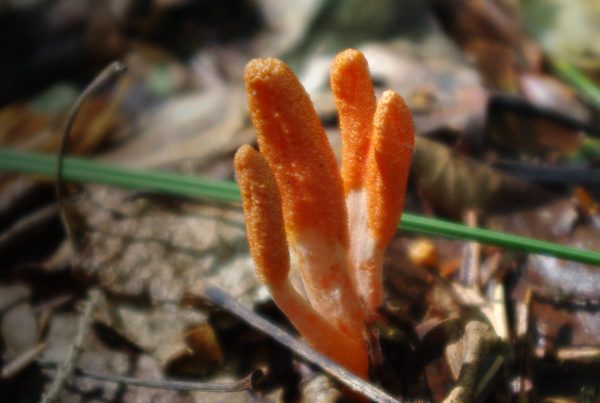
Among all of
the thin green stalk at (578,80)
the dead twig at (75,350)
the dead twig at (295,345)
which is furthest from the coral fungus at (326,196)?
the thin green stalk at (578,80)

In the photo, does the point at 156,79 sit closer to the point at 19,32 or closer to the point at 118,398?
the point at 19,32

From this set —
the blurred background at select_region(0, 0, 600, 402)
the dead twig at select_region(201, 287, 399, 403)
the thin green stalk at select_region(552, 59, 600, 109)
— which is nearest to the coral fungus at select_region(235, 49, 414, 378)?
the dead twig at select_region(201, 287, 399, 403)

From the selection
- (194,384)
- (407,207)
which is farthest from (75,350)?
(407,207)

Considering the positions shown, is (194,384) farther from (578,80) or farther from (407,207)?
(578,80)

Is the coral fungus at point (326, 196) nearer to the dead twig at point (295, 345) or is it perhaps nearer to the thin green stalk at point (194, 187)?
the dead twig at point (295, 345)

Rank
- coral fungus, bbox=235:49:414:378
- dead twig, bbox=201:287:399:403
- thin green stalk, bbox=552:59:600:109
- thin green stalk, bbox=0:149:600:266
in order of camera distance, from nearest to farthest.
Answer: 1. coral fungus, bbox=235:49:414:378
2. dead twig, bbox=201:287:399:403
3. thin green stalk, bbox=0:149:600:266
4. thin green stalk, bbox=552:59:600:109

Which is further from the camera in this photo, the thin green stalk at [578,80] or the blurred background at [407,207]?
the thin green stalk at [578,80]

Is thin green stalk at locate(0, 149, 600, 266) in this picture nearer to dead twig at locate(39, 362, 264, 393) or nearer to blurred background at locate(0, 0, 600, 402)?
blurred background at locate(0, 0, 600, 402)

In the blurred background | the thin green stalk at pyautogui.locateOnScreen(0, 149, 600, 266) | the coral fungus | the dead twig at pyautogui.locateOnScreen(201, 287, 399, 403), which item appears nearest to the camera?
the coral fungus
